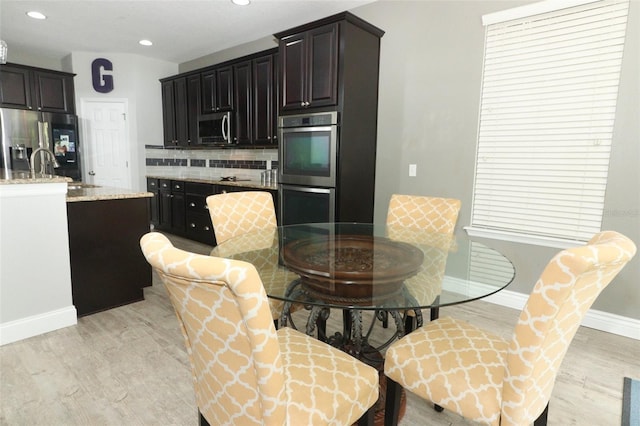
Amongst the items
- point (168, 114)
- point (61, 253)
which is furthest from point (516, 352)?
point (168, 114)

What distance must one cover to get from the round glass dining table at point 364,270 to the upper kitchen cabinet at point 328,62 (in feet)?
4.76

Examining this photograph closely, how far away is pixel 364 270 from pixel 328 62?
228cm

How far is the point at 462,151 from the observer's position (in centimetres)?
303

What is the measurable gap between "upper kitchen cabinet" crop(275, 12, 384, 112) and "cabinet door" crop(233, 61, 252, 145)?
986 millimetres

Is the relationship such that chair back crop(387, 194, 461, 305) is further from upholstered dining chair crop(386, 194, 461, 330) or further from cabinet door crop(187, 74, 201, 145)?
cabinet door crop(187, 74, 201, 145)

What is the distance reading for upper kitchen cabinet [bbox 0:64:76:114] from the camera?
4.83 metres

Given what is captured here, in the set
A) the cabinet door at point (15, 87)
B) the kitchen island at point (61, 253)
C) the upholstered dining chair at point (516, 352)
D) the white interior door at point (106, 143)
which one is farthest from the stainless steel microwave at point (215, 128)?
the upholstered dining chair at point (516, 352)

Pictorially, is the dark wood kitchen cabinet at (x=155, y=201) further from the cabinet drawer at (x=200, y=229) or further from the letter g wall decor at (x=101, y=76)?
the letter g wall decor at (x=101, y=76)

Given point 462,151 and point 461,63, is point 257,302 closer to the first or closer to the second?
point 462,151

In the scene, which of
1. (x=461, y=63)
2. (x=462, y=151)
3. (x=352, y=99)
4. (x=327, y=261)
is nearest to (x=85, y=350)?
(x=327, y=261)

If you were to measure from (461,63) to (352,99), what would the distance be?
0.93 meters

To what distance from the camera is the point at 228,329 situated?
2.62ft

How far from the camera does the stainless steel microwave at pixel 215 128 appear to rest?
4609mm

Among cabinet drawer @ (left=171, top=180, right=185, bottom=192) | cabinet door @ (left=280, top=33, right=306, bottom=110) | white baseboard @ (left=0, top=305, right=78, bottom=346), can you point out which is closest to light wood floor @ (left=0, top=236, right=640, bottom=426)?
white baseboard @ (left=0, top=305, right=78, bottom=346)
